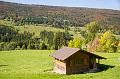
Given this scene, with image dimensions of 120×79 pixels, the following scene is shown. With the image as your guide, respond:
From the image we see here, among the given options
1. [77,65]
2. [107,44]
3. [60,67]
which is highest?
[77,65]

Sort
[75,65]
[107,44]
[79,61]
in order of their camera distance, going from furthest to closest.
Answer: [107,44] → [79,61] → [75,65]

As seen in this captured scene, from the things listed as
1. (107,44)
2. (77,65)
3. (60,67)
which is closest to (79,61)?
(77,65)

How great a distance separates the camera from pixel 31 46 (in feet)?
443

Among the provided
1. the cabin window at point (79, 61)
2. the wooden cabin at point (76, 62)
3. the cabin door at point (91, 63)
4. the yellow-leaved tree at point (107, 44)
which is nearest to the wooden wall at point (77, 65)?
the wooden cabin at point (76, 62)

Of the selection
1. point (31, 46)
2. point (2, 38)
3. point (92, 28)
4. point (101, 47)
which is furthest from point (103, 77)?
point (2, 38)

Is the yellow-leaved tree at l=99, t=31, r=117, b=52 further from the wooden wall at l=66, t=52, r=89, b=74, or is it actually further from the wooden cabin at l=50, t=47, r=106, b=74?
the wooden wall at l=66, t=52, r=89, b=74

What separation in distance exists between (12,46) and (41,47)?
22.5 metres

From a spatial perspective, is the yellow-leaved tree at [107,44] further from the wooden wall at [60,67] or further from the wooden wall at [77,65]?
the wooden wall at [77,65]

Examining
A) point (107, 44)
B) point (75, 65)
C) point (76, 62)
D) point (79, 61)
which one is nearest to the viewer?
point (75, 65)

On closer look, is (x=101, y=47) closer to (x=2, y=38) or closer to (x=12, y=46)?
(x=12, y=46)

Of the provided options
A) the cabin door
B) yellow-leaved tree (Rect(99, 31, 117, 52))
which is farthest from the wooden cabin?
A: yellow-leaved tree (Rect(99, 31, 117, 52))

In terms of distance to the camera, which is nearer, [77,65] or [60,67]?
[77,65]

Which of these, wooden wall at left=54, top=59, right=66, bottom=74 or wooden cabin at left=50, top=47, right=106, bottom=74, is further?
wooden wall at left=54, top=59, right=66, bottom=74

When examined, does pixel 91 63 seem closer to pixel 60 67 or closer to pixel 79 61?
pixel 79 61
